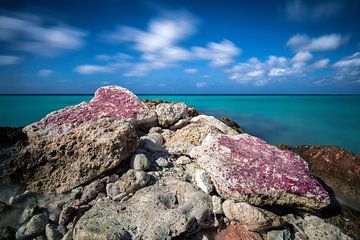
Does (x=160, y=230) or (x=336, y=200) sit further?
(x=336, y=200)

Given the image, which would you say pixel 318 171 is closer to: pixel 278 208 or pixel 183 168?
pixel 278 208

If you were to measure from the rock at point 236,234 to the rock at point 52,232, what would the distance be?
2.95 metres

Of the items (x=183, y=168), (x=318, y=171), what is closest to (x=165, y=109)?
(x=183, y=168)

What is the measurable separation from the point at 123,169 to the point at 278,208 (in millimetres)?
3715

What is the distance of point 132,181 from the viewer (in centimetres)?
535

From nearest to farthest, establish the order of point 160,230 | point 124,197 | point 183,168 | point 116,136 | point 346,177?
point 160,230 → point 124,197 → point 116,136 → point 183,168 → point 346,177

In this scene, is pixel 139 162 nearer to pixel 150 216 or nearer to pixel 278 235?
pixel 150 216

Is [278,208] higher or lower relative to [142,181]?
Answer: lower

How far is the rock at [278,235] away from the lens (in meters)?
4.90

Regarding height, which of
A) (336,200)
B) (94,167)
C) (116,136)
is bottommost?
(336,200)

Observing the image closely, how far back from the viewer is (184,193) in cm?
532

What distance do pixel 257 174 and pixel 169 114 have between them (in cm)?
363

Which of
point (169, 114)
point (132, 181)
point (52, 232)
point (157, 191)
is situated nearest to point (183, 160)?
point (157, 191)

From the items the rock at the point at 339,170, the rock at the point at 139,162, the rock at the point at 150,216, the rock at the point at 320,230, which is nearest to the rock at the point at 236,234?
the rock at the point at 150,216
